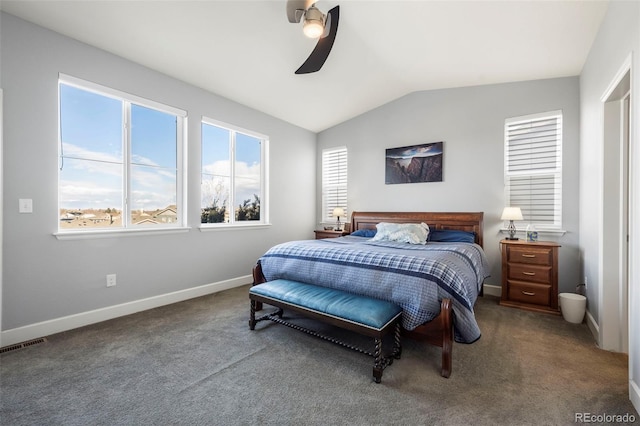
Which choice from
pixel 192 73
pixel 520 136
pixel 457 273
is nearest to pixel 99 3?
pixel 192 73

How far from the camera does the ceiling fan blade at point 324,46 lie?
2215 mm

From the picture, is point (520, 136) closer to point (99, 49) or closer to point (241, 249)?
point (241, 249)

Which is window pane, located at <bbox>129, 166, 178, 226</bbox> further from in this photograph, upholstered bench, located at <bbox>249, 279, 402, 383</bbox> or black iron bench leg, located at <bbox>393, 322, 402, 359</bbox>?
black iron bench leg, located at <bbox>393, 322, 402, 359</bbox>

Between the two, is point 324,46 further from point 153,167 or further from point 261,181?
point 261,181

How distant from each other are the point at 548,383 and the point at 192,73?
15.1 feet

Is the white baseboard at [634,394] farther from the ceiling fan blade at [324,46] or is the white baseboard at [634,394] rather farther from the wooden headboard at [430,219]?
the ceiling fan blade at [324,46]

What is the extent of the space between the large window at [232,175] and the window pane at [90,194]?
1055 mm

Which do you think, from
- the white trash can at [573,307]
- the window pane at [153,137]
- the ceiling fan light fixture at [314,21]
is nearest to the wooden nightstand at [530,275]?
the white trash can at [573,307]

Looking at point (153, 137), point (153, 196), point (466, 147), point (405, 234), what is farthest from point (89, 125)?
point (466, 147)

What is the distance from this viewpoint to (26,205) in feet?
8.50

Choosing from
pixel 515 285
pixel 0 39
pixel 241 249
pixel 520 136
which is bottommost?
pixel 515 285

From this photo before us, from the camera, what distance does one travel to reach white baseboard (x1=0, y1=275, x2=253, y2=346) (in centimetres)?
254

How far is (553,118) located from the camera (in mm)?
3801

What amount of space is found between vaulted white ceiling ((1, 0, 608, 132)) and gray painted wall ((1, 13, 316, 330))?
0.19 metres
